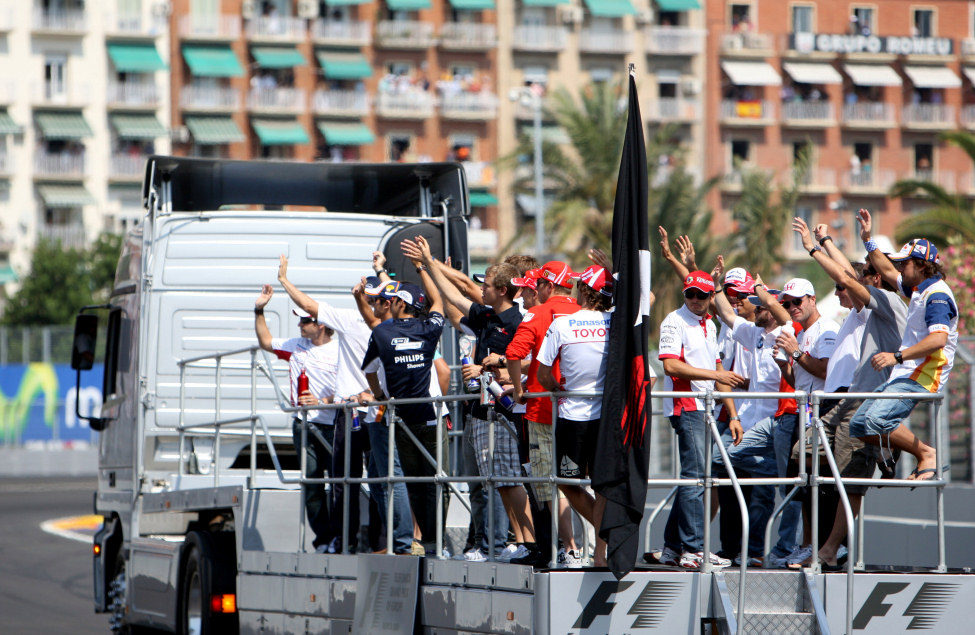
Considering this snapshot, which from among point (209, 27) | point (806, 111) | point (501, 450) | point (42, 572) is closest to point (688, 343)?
point (501, 450)

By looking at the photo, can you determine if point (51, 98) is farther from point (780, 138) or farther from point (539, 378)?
point (539, 378)

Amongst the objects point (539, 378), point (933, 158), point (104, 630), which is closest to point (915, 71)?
point (933, 158)

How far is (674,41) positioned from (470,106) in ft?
33.1

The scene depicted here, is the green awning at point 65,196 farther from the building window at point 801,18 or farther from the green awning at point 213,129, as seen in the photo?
the building window at point 801,18

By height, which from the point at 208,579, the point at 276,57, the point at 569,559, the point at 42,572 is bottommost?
the point at 42,572

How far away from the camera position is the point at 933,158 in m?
71.7

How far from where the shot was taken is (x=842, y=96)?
232ft

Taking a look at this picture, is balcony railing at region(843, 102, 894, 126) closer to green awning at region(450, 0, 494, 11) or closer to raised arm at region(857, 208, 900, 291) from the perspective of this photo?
green awning at region(450, 0, 494, 11)

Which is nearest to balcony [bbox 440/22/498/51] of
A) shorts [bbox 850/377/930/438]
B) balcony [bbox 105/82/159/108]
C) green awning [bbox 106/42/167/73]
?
green awning [bbox 106/42/167/73]

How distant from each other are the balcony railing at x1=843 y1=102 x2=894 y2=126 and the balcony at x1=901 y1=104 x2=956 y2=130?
2.76 feet

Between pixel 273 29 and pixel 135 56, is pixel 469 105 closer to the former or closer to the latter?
pixel 273 29

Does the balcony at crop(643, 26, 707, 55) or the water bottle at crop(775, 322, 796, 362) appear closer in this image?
the water bottle at crop(775, 322, 796, 362)

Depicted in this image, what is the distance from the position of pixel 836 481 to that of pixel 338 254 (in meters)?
5.47

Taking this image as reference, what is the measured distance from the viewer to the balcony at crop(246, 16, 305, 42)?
A: 64.4 meters
